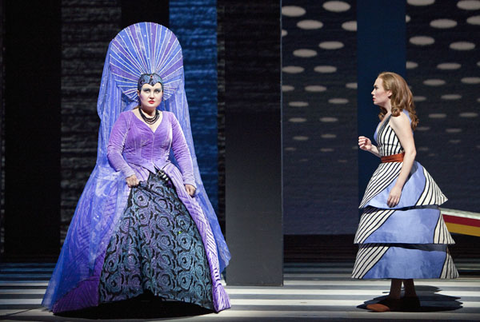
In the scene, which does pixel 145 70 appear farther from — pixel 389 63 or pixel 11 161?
pixel 11 161

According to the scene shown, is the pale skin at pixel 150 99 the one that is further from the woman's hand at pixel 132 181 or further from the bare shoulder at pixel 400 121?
the bare shoulder at pixel 400 121

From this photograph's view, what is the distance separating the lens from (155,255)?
4383 mm

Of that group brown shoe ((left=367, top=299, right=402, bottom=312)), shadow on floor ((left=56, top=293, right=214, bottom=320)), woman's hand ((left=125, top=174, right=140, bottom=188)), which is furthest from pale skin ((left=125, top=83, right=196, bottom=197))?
brown shoe ((left=367, top=299, right=402, bottom=312))

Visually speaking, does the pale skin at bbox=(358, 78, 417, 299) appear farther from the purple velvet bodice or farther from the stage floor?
the purple velvet bodice

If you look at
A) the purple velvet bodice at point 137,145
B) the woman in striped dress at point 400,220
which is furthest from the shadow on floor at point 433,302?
the purple velvet bodice at point 137,145

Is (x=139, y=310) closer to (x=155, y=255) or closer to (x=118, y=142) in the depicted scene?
(x=155, y=255)

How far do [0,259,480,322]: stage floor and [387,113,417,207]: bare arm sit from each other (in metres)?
0.73

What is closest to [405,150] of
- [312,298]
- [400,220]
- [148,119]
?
[400,220]

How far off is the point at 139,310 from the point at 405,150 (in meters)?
1.92

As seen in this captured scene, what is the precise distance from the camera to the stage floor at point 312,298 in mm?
4449

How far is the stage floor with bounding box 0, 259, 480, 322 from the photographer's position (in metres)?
4.45

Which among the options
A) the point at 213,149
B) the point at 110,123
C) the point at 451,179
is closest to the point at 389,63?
the point at 213,149

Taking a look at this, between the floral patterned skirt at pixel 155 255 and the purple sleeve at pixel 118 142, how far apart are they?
21cm

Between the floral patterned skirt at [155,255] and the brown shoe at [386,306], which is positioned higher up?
the floral patterned skirt at [155,255]
